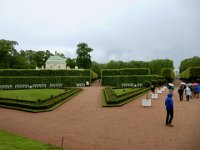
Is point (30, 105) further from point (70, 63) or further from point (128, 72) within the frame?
point (70, 63)

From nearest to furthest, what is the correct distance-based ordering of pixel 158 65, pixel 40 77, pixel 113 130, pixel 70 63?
1. pixel 113 130
2. pixel 40 77
3. pixel 158 65
4. pixel 70 63

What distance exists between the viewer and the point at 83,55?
73.4m

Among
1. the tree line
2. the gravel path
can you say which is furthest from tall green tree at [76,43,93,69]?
the gravel path

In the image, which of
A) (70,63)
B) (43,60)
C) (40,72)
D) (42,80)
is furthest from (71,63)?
(42,80)

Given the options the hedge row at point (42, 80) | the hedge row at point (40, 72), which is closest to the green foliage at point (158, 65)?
the hedge row at point (40, 72)

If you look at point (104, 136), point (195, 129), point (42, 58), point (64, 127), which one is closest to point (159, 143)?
point (104, 136)

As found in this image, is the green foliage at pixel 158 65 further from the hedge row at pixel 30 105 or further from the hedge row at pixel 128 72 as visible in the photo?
the hedge row at pixel 30 105

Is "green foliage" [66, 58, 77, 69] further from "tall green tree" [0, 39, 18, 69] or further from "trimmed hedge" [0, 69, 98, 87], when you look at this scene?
"trimmed hedge" [0, 69, 98, 87]

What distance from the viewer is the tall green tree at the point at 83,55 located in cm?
7281

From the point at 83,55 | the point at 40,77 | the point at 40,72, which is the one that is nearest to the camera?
the point at 40,77

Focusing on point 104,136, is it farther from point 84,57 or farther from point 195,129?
point 84,57

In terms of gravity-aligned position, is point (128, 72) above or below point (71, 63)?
below

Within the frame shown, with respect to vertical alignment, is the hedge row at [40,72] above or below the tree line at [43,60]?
below

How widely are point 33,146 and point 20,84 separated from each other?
35.7 metres
